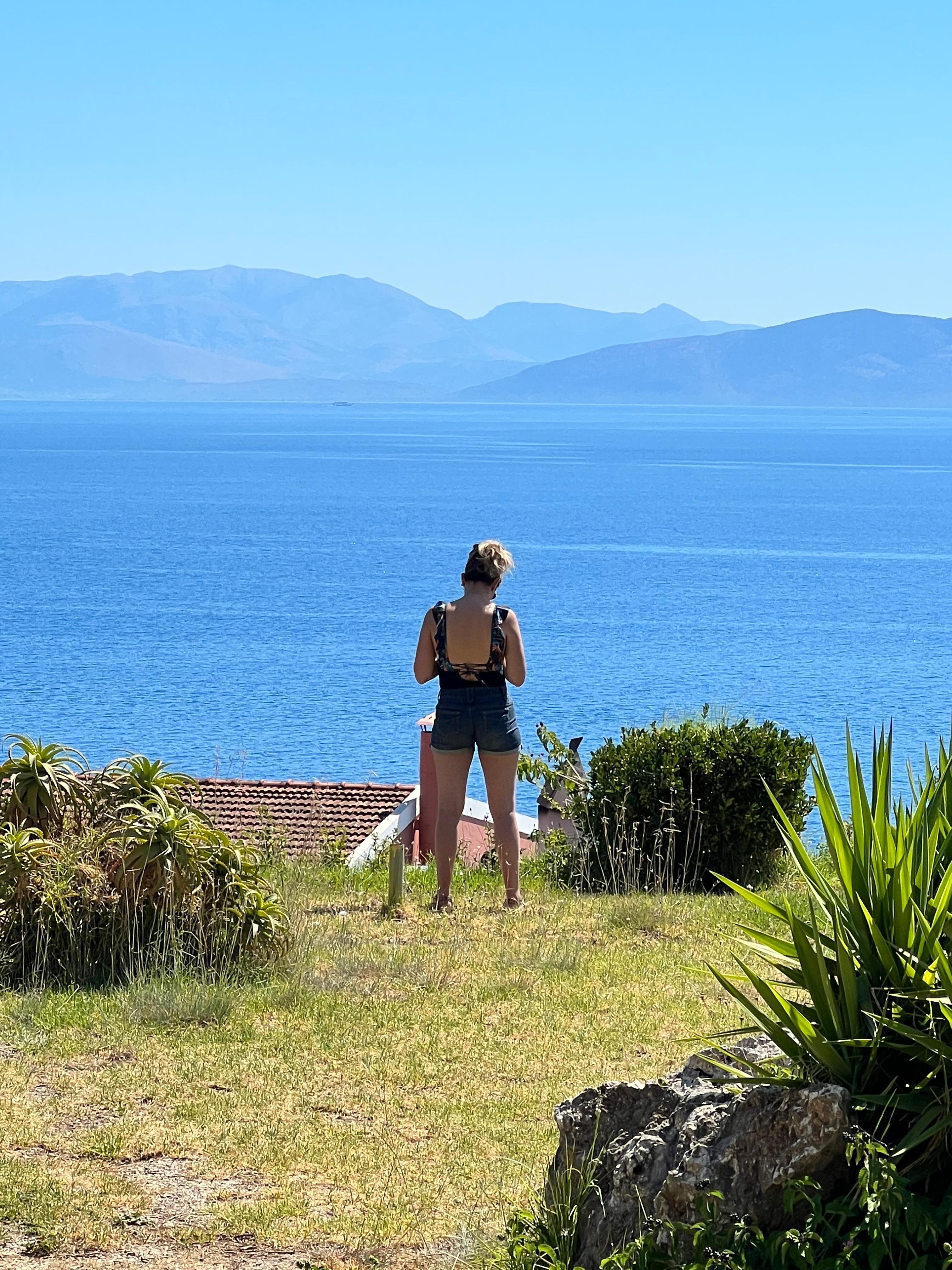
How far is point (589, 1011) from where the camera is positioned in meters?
5.98

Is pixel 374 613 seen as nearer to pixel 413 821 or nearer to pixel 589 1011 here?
pixel 413 821

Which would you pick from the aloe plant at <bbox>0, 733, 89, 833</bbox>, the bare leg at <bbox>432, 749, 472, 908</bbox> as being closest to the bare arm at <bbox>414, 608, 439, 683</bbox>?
the bare leg at <bbox>432, 749, 472, 908</bbox>

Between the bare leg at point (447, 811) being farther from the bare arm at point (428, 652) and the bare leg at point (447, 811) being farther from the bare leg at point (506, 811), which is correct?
the bare arm at point (428, 652)

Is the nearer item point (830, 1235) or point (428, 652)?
point (830, 1235)

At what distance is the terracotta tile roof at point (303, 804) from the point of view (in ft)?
65.7

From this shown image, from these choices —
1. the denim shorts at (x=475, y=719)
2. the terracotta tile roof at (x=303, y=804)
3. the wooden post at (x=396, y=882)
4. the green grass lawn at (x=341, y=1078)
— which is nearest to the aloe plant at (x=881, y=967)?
the green grass lawn at (x=341, y=1078)

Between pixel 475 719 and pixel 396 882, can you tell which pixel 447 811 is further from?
pixel 475 719

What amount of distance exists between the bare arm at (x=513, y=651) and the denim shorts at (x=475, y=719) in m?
0.10

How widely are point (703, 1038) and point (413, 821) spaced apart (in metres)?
18.5

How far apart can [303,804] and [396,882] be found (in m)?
14.2

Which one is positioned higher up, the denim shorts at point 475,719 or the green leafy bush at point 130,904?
the denim shorts at point 475,719

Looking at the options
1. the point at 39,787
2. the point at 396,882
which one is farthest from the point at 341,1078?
the point at 396,882

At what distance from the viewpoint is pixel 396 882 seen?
7906 millimetres

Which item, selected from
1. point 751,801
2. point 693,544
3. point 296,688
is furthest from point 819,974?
point 693,544
